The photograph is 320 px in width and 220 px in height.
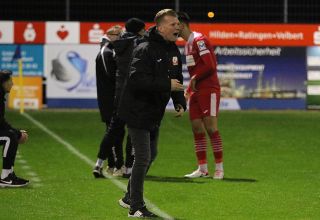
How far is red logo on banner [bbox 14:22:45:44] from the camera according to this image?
3045 cm

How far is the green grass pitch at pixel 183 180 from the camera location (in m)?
9.40

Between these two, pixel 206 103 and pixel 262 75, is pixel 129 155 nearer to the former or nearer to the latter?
pixel 206 103

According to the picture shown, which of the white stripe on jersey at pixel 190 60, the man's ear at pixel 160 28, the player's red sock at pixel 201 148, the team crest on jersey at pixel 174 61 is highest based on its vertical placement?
the man's ear at pixel 160 28

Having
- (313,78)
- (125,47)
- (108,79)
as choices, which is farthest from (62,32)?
(125,47)

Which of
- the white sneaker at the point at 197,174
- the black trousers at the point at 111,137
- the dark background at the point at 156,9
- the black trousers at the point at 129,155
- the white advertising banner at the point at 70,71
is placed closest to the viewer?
the black trousers at the point at 111,137

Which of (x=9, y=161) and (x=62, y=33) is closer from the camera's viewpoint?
(x=9, y=161)

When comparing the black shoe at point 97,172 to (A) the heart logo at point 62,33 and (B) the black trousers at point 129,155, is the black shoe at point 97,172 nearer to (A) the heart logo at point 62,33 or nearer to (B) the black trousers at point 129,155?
(B) the black trousers at point 129,155

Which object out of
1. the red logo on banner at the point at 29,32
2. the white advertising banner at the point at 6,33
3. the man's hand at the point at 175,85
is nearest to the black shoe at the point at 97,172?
the man's hand at the point at 175,85

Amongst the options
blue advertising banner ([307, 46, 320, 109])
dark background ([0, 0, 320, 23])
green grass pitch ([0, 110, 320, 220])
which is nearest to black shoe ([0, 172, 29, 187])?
green grass pitch ([0, 110, 320, 220])

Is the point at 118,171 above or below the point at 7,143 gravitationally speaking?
below

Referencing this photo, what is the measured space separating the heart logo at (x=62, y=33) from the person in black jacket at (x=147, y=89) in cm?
2179

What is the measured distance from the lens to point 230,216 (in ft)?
29.6

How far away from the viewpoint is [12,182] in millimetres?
11219

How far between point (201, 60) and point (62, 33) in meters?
18.7
